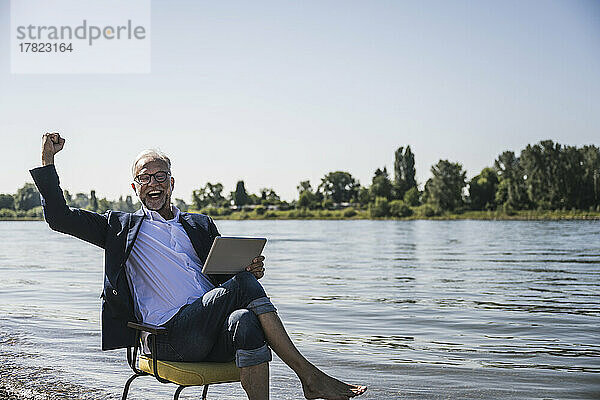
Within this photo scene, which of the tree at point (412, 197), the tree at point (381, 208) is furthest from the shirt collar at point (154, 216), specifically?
the tree at point (412, 197)

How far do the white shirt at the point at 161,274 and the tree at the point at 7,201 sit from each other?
246 ft

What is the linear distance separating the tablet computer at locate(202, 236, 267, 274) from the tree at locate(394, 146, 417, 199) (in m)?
120

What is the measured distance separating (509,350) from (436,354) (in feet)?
2.58

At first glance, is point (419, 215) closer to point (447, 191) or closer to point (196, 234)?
point (447, 191)

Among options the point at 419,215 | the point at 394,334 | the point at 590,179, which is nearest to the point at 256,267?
the point at 394,334

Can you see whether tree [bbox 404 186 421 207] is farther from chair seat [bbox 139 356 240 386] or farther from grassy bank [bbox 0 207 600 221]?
chair seat [bbox 139 356 240 386]

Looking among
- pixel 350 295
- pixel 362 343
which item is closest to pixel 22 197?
pixel 350 295

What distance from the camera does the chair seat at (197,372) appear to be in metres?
3.44

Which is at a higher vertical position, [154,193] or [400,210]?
[154,193]

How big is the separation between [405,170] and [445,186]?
18.8 metres

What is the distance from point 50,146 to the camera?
3619 millimetres

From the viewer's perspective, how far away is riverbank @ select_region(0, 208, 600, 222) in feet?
287

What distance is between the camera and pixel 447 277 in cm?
1588

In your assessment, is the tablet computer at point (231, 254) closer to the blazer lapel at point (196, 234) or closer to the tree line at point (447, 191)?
the blazer lapel at point (196, 234)
